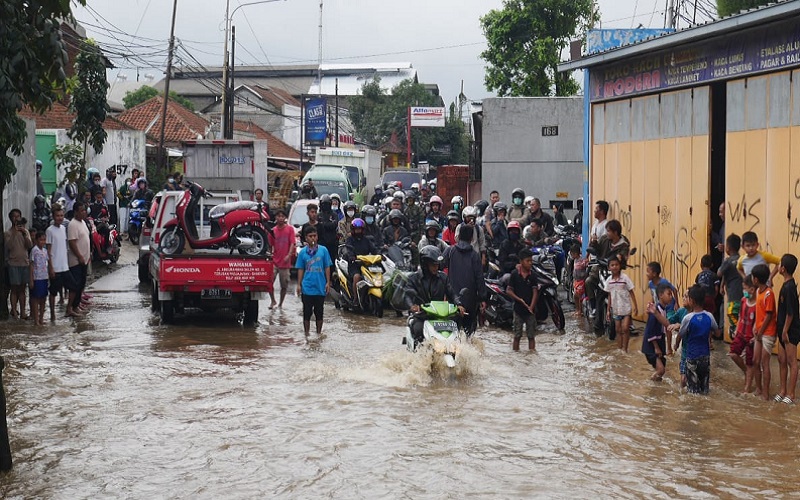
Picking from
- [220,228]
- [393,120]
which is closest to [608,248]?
[220,228]

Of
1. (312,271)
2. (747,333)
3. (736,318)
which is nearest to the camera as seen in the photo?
(747,333)

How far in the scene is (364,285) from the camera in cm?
1827

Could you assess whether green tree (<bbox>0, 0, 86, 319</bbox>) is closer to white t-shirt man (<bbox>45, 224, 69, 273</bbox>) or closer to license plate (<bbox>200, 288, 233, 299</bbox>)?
license plate (<bbox>200, 288, 233, 299</bbox>)

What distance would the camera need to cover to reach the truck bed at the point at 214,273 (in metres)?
16.1

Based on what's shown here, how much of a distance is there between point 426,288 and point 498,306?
463 centimetres

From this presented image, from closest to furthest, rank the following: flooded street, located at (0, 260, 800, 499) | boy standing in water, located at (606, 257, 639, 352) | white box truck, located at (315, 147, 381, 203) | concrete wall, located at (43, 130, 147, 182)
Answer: flooded street, located at (0, 260, 800, 499) < boy standing in water, located at (606, 257, 639, 352) < concrete wall, located at (43, 130, 147, 182) < white box truck, located at (315, 147, 381, 203)

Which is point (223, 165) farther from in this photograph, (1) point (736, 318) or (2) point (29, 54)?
(2) point (29, 54)

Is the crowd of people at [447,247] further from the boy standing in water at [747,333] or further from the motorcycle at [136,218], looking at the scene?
the motorcycle at [136,218]

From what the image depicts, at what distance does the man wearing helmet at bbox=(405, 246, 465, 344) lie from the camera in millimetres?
12352

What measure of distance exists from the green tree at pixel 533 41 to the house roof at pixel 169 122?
52.7 feet

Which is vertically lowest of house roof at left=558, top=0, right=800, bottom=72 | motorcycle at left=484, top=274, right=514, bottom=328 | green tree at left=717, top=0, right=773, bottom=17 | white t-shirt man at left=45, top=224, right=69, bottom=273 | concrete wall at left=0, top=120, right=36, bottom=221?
motorcycle at left=484, top=274, right=514, bottom=328

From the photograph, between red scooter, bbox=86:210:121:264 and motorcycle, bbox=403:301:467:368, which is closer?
motorcycle, bbox=403:301:467:368

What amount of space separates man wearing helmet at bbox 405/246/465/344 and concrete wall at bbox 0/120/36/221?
35.0 feet

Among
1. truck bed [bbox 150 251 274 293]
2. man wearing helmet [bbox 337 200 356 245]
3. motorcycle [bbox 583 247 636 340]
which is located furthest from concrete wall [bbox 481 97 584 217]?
truck bed [bbox 150 251 274 293]
